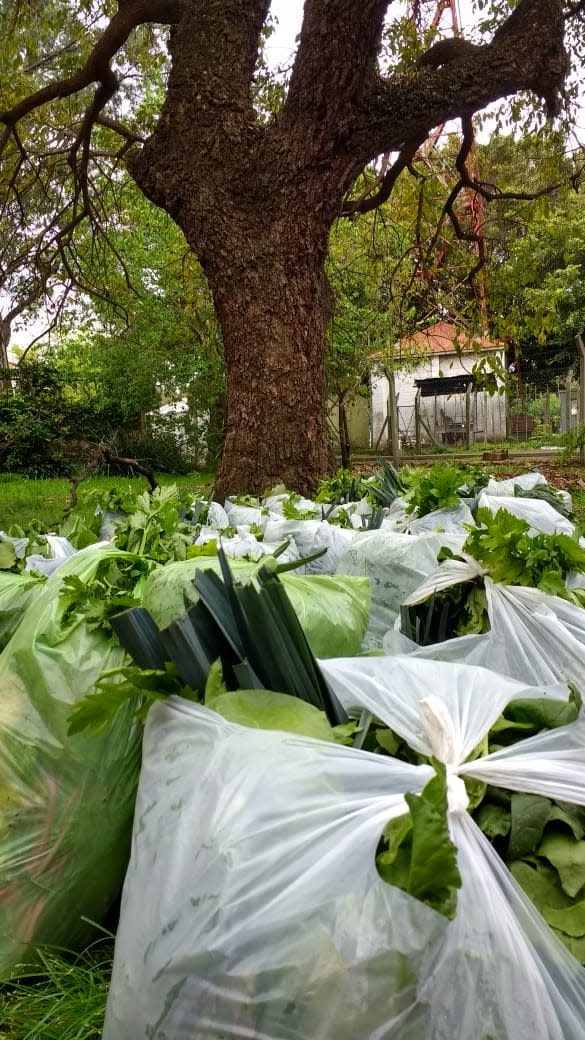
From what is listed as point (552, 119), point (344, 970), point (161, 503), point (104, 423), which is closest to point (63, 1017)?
point (344, 970)

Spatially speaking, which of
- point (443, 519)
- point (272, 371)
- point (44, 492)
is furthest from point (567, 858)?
point (44, 492)

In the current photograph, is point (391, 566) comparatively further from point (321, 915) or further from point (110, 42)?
point (110, 42)

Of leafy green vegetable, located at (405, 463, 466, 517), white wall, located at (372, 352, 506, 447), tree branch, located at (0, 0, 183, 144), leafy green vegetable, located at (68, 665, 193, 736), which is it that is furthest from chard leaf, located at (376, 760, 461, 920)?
white wall, located at (372, 352, 506, 447)

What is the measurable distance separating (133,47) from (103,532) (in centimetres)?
854

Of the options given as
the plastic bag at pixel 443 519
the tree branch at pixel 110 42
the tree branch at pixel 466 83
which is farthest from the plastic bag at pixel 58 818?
the tree branch at pixel 110 42

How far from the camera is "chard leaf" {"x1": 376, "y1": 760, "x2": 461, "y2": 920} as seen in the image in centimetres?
75

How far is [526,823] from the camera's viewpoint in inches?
35.8

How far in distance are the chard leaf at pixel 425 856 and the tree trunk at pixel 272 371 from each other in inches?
163

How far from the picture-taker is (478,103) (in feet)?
16.8

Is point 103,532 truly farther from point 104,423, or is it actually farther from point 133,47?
point 104,423

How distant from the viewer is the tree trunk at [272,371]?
501cm

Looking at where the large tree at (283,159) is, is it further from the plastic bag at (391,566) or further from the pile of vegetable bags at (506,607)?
the pile of vegetable bags at (506,607)

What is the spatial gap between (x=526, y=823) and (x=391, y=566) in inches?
56.3

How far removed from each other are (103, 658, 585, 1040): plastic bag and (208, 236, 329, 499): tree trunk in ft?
13.2
